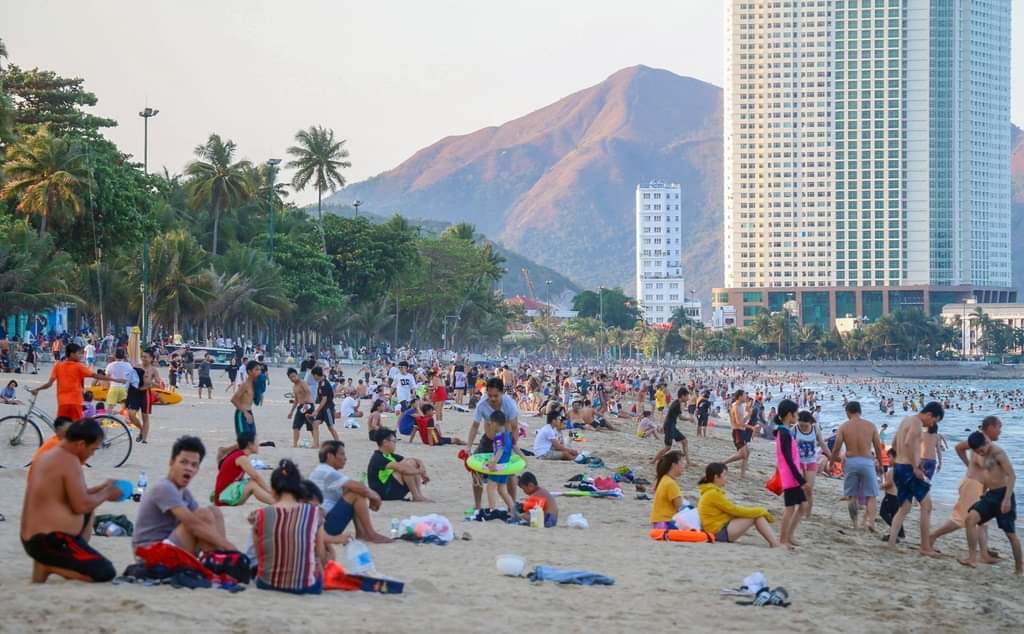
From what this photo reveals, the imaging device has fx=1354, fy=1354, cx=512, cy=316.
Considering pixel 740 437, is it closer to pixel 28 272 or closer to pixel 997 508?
pixel 997 508

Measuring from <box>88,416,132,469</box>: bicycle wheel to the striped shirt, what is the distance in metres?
6.72

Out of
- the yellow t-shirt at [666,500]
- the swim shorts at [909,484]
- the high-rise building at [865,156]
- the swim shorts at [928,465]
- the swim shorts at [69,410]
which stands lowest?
the yellow t-shirt at [666,500]

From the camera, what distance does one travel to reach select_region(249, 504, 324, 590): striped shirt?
332 inches

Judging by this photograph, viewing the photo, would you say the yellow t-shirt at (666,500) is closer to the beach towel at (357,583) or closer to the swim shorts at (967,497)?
the swim shorts at (967,497)

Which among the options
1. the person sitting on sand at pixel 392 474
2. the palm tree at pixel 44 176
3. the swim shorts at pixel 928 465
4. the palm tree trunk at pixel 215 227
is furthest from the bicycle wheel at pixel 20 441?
the palm tree trunk at pixel 215 227

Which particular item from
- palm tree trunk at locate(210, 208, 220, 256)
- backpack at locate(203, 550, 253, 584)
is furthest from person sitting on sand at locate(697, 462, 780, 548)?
palm tree trunk at locate(210, 208, 220, 256)

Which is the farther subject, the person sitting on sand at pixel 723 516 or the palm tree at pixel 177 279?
the palm tree at pixel 177 279

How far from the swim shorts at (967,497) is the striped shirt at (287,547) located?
6.42 metres

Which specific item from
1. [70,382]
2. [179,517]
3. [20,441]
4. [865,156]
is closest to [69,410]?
[70,382]

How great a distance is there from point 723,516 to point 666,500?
600 millimetres

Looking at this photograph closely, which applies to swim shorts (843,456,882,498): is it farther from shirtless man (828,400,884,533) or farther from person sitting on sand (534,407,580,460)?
person sitting on sand (534,407,580,460)

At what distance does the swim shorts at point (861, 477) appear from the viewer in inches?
548

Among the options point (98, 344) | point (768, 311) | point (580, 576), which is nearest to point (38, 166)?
point (98, 344)

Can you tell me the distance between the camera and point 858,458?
547 inches
